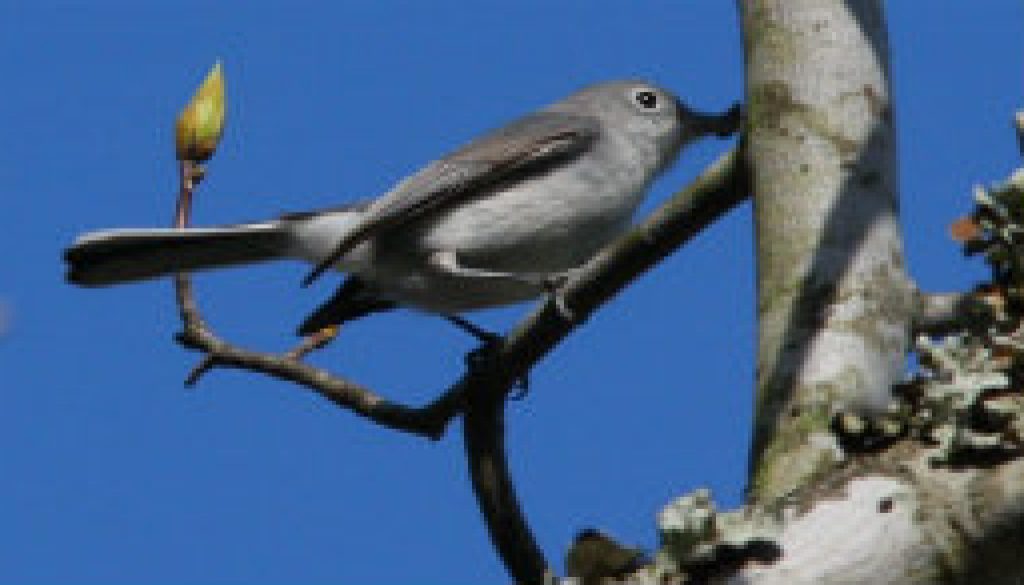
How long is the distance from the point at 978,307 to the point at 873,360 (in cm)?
19

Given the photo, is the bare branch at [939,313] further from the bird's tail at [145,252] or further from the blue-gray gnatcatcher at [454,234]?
the bird's tail at [145,252]

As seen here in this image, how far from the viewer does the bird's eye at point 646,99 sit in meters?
5.26

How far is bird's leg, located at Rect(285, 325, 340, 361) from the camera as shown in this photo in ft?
12.7

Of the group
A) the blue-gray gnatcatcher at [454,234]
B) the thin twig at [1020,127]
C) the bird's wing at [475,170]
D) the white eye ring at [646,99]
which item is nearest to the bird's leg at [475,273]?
the blue-gray gnatcatcher at [454,234]

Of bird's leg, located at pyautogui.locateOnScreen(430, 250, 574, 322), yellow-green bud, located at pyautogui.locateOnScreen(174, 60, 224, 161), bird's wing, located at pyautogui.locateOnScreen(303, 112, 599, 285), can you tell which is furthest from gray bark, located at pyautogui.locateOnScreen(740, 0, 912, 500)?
bird's wing, located at pyautogui.locateOnScreen(303, 112, 599, 285)

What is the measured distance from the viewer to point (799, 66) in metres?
2.46

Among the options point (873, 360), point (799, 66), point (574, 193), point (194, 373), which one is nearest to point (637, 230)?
point (799, 66)

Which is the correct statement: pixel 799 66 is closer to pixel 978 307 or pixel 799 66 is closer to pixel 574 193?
pixel 978 307

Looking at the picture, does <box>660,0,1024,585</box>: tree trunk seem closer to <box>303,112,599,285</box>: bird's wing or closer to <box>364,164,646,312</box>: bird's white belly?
<box>364,164,646,312</box>: bird's white belly

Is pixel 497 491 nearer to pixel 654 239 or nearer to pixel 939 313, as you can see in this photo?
pixel 654 239

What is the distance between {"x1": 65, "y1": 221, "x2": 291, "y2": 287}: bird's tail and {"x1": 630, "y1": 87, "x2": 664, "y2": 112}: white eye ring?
55.5 inches

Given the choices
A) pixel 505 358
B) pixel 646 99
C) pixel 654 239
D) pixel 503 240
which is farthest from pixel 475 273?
pixel 654 239

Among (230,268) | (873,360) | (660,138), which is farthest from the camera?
(660,138)

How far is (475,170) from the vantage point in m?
4.69
